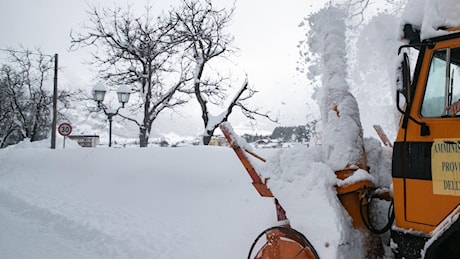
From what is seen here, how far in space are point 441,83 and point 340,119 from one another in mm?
1007

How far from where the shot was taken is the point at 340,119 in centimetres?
351

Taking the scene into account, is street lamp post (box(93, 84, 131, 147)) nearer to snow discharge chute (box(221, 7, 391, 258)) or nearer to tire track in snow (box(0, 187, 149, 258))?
tire track in snow (box(0, 187, 149, 258))

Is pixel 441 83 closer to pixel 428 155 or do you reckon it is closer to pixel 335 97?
pixel 428 155

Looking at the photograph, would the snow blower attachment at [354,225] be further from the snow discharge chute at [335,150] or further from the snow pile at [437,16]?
the snow pile at [437,16]

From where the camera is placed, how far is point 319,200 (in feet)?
10.2

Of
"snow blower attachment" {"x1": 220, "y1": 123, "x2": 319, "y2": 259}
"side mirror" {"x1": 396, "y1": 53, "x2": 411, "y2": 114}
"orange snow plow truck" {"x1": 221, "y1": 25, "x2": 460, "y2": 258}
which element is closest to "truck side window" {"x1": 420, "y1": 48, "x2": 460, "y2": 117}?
"orange snow plow truck" {"x1": 221, "y1": 25, "x2": 460, "y2": 258}

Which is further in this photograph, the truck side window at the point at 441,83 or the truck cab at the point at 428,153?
the truck side window at the point at 441,83

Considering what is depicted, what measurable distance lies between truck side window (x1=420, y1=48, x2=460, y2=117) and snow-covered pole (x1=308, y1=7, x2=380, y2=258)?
84 centimetres

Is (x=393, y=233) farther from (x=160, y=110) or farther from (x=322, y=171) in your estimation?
(x=160, y=110)

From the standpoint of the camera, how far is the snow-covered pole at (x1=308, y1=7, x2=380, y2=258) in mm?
3275

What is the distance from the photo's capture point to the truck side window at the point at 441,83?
2.62m

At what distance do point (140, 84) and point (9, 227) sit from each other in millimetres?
11618

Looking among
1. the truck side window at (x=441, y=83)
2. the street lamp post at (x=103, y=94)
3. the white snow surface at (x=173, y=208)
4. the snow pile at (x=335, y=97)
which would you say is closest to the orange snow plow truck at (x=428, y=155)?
the truck side window at (x=441, y=83)

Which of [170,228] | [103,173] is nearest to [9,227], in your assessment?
[103,173]
